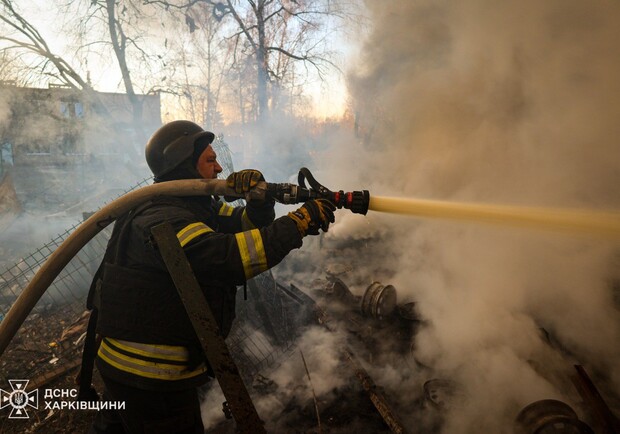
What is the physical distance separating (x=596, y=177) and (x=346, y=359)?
13.7 feet

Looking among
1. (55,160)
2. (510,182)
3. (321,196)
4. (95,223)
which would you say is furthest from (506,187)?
(55,160)

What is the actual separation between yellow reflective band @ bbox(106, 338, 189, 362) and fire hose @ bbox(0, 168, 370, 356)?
2.93 feet

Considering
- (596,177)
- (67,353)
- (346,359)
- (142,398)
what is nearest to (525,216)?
(596,177)

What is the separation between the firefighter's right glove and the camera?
1.86 metres

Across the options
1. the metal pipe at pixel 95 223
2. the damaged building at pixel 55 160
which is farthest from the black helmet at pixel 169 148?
the damaged building at pixel 55 160

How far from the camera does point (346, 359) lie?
3.97 m

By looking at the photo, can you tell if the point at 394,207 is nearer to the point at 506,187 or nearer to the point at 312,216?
the point at 312,216

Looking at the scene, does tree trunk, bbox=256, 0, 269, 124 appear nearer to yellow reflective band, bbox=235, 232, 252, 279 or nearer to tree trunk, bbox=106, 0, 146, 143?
tree trunk, bbox=106, 0, 146, 143

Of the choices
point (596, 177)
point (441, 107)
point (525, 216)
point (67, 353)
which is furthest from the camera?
point (441, 107)

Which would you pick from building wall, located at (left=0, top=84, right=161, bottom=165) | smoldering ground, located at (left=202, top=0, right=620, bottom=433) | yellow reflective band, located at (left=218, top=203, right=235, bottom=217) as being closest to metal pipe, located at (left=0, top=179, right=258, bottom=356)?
yellow reflective band, located at (left=218, top=203, right=235, bottom=217)

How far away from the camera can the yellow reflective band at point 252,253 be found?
1.67 m

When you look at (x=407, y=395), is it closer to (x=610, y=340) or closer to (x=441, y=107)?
(x=610, y=340)

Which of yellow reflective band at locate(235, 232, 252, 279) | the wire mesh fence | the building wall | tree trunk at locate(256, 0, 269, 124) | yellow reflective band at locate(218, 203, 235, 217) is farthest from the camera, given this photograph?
tree trunk at locate(256, 0, 269, 124)

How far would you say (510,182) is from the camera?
491 centimetres
